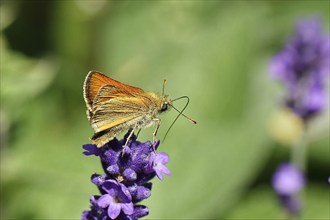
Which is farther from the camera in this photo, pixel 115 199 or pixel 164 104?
pixel 164 104

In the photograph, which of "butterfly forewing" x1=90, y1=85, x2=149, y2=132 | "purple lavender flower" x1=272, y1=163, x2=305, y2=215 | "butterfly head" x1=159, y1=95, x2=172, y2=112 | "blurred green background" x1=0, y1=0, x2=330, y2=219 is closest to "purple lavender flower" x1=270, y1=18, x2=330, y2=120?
"purple lavender flower" x1=272, y1=163, x2=305, y2=215

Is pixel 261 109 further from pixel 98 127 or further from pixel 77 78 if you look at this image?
pixel 98 127

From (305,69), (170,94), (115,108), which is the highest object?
(305,69)

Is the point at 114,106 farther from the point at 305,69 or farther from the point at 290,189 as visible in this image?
the point at 305,69

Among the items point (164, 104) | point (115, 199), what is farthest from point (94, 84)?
point (115, 199)

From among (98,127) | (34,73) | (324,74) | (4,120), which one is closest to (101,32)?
(34,73)

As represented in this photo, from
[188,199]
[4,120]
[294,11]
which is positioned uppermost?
[294,11]

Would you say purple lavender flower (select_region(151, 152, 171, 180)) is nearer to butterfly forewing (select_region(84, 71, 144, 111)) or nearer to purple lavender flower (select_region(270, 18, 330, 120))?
butterfly forewing (select_region(84, 71, 144, 111))
